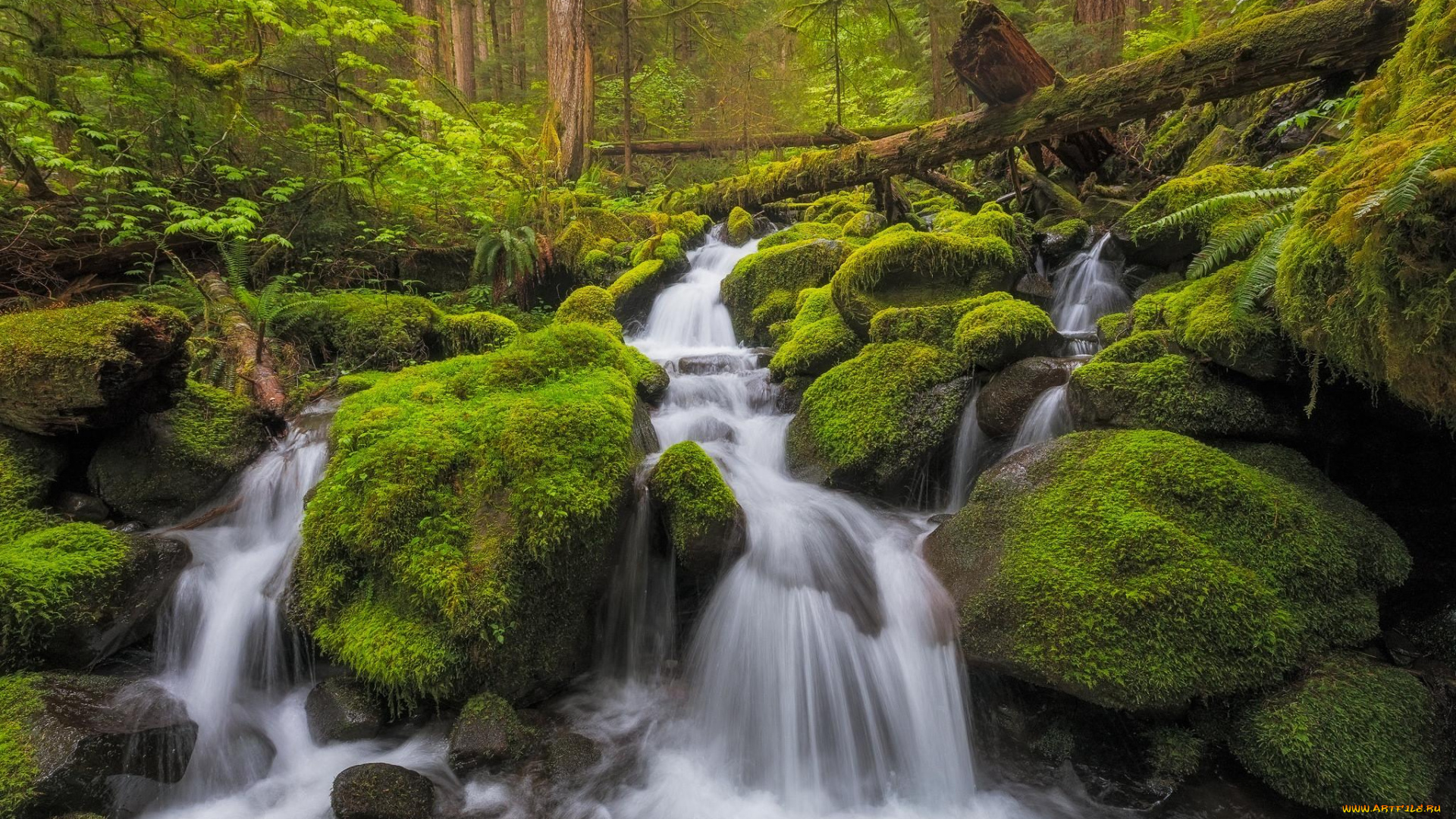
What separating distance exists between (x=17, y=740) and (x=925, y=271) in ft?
23.4

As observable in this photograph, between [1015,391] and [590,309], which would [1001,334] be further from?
[590,309]

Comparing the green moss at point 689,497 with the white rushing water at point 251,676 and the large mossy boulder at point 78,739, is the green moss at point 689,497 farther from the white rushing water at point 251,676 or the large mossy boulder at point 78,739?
the large mossy boulder at point 78,739

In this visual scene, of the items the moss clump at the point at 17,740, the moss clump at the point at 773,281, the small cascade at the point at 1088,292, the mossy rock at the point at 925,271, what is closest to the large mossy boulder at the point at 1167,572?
the mossy rock at the point at 925,271

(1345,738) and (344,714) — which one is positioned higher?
(1345,738)

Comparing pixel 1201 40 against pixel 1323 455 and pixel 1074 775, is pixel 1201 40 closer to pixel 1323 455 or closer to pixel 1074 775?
pixel 1323 455

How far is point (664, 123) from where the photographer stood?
18047 millimetres

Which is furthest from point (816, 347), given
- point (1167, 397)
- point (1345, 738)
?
point (1345, 738)

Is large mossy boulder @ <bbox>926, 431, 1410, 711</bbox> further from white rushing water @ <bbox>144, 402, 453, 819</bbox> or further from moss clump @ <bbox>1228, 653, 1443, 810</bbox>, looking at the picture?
white rushing water @ <bbox>144, 402, 453, 819</bbox>

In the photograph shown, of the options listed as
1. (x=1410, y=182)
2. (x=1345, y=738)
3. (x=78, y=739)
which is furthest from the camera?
(x=78, y=739)

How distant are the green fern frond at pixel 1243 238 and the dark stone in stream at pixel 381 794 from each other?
5.55m

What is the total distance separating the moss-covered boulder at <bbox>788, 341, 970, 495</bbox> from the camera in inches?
203

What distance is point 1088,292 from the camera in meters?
7.13

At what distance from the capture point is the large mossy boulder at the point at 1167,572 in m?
3.04

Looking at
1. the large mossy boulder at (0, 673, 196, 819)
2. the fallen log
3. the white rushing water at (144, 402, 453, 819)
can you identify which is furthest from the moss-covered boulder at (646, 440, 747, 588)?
the fallen log
